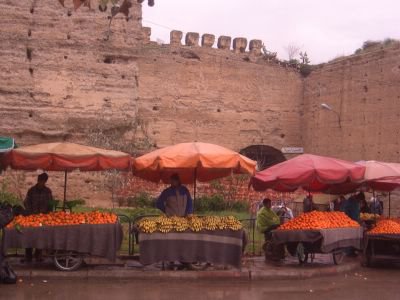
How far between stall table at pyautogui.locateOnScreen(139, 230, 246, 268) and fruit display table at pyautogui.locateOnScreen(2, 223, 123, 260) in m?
0.53

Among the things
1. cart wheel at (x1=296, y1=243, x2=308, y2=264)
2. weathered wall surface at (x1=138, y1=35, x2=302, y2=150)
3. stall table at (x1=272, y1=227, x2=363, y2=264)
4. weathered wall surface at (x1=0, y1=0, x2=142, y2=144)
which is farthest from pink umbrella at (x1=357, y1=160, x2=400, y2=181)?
weathered wall surface at (x1=138, y1=35, x2=302, y2=150)

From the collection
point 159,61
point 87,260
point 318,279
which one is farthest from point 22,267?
point 159,61

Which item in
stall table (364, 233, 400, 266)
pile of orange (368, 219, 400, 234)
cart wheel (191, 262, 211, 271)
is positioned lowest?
cart wheel (191, 262, 211, 271)

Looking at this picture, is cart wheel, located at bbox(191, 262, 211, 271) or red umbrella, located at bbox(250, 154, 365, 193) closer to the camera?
cart wheel, located at bbox(191, 262, 211, 271)

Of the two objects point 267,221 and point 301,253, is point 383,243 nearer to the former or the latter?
point 301,253

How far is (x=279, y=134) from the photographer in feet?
97.7

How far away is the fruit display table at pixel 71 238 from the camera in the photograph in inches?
381

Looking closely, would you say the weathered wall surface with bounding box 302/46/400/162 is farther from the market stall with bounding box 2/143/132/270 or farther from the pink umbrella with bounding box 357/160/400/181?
the market stall with bounding box 2/143/132/270

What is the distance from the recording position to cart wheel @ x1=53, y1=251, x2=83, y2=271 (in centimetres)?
990

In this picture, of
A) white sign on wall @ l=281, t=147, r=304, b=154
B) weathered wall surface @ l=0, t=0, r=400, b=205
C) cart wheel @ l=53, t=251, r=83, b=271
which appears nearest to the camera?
cart wheel @ l=53, t=251, r=83, b=271

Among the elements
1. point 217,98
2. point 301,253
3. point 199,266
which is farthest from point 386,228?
point 217,98

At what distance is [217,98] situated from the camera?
1128 inches

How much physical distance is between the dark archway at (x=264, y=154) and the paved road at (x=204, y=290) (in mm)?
19517

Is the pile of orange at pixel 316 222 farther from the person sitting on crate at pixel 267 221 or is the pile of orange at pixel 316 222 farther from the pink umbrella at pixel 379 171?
the pink umbrella at pixel 379 171
